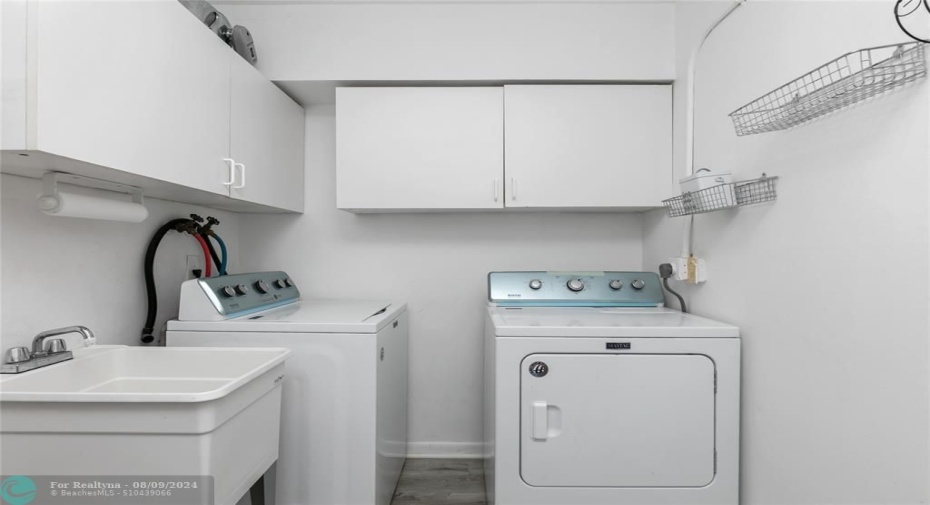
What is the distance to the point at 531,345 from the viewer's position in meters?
1.34

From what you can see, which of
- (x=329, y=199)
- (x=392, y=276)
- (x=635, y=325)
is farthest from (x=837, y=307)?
(x=329, y=199)

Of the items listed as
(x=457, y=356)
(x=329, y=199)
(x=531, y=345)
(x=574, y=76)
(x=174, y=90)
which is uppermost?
(x=574, y=76)

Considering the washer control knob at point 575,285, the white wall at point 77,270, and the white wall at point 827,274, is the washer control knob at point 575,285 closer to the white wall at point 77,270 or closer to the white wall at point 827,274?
the white wall at point 827,274

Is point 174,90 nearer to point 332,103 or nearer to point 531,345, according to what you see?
point 332,103

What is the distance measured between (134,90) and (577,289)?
5.68ft

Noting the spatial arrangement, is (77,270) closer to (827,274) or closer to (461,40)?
(461,40)

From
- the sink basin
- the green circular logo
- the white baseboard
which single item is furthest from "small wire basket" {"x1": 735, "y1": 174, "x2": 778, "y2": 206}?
the green circular logo

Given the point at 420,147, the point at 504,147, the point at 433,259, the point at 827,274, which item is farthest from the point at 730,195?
the point at 433,259

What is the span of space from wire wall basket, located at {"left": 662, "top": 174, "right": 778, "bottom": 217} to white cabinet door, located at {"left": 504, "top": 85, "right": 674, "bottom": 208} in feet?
1.34

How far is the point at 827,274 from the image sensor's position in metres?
1.07

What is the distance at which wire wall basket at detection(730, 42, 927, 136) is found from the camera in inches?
Result: 32.2

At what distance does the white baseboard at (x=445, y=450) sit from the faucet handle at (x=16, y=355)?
1.67 m

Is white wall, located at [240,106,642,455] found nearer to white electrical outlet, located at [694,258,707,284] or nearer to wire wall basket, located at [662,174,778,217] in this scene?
white electrical outlet, located at [694,258,707,284]

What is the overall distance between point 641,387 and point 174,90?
1.75 m
